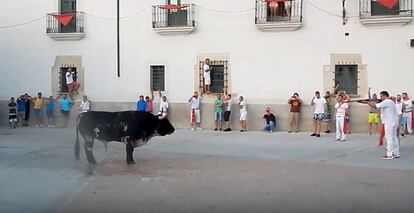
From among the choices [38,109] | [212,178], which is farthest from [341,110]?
[38,109]

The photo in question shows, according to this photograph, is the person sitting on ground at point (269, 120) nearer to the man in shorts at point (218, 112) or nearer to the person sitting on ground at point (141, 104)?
the man in shorts at point (218, 112)

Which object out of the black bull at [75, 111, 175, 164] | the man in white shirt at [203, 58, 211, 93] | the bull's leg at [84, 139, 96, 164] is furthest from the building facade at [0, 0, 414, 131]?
the bull's leg at [84, 139, 96, 164]

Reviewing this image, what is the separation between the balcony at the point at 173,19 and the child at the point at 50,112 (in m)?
5.42

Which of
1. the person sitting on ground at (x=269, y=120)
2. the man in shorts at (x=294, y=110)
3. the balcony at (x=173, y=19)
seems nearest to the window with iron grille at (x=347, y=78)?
the man in shorts at (x=294, y=110)

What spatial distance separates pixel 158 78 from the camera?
21.5 meters

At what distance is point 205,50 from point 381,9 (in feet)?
21.0

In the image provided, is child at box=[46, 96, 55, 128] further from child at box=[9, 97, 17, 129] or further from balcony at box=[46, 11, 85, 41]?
balcony at box=[46, 11, 85, 41]

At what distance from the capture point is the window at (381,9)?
18828 millimetres

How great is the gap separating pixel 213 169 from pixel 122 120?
7.03ft

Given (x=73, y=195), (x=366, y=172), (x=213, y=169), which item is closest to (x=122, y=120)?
(x=213, y=169)

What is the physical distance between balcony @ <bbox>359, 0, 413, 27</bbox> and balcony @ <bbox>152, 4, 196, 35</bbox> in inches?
241

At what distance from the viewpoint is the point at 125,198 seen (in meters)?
8.33

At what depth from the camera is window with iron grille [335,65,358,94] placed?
19438 mm

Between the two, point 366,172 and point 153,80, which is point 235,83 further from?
point 366,172
